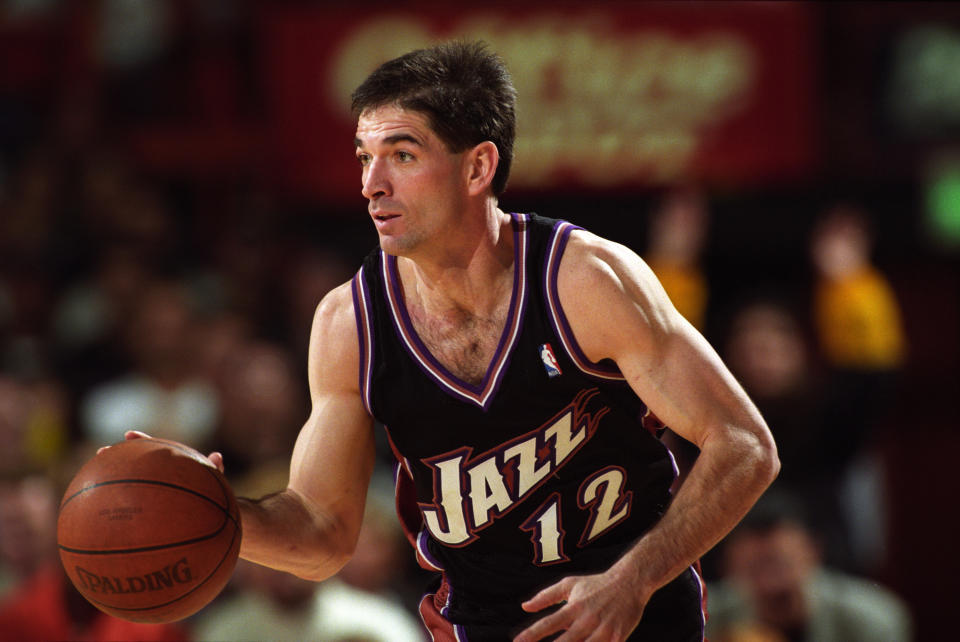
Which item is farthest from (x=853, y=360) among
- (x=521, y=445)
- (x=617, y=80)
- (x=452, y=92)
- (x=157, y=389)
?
(x=452, y=92)

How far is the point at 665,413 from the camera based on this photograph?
3068 mm

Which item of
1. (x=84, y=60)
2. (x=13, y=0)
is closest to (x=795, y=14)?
(x=84, y=60)

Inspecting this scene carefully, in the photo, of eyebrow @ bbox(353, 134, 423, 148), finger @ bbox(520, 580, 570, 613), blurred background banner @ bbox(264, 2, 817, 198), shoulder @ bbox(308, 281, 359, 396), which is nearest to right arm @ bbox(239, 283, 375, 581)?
shoulder @ bbox(308, 281, 359, 396)

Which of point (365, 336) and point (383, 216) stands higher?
point (383, 216)

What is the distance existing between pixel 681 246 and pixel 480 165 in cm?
387

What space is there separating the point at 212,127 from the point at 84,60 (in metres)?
0.96

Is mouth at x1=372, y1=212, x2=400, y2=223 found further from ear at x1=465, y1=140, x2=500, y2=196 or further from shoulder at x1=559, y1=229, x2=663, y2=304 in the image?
shoulder at x1=559, y1=229, x2=663, y2=304

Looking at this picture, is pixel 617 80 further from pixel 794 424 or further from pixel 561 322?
pixel 561 322

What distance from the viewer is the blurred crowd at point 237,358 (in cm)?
532

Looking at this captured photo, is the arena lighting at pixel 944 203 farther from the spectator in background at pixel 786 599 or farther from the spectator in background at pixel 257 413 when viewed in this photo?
the spectator in background at pixel 257 413

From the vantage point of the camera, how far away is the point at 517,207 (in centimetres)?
Answer: 870

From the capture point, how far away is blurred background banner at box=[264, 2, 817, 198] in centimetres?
845

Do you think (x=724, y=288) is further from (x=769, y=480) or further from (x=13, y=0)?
(x=769, y=480)

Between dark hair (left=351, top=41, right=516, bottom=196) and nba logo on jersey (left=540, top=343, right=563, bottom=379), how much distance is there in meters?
0.52
